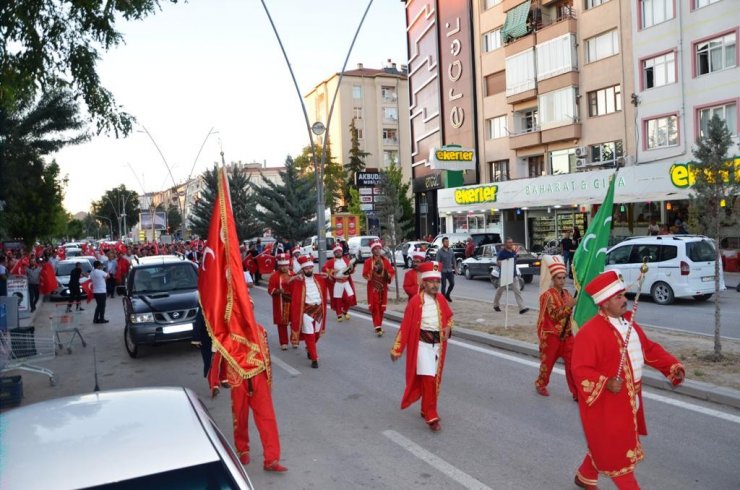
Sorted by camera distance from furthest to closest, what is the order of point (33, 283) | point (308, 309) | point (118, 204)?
point (118, 204) < point (33, 283) < point (308, 309)

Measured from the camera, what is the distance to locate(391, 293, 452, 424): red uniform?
668cm

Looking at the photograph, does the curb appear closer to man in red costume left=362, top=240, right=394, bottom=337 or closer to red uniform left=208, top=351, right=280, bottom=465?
man in red costume left=362, top=240, right=394, bottom=337

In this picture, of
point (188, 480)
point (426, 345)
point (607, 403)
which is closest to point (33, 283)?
point (426, 345)

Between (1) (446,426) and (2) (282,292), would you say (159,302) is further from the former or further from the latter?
(1) (446,426)

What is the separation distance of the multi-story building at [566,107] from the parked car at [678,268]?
25.3 ft

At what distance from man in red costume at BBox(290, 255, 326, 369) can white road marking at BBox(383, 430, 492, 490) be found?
3.39 meters

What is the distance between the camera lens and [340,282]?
47.4 ft

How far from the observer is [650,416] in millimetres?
6801

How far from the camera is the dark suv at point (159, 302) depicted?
427 inches

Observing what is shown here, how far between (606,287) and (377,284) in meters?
8.89

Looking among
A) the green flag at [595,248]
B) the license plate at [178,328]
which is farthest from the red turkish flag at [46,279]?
the green flag at [595,248]

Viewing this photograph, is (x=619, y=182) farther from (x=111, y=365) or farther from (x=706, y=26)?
(x=111, y=365)

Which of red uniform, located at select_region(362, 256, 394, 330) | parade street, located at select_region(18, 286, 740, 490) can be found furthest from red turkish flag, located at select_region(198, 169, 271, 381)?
red uniform, located at select_region(362, 256, 394, 330)

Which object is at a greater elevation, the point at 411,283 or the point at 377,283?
the point at 411,283
